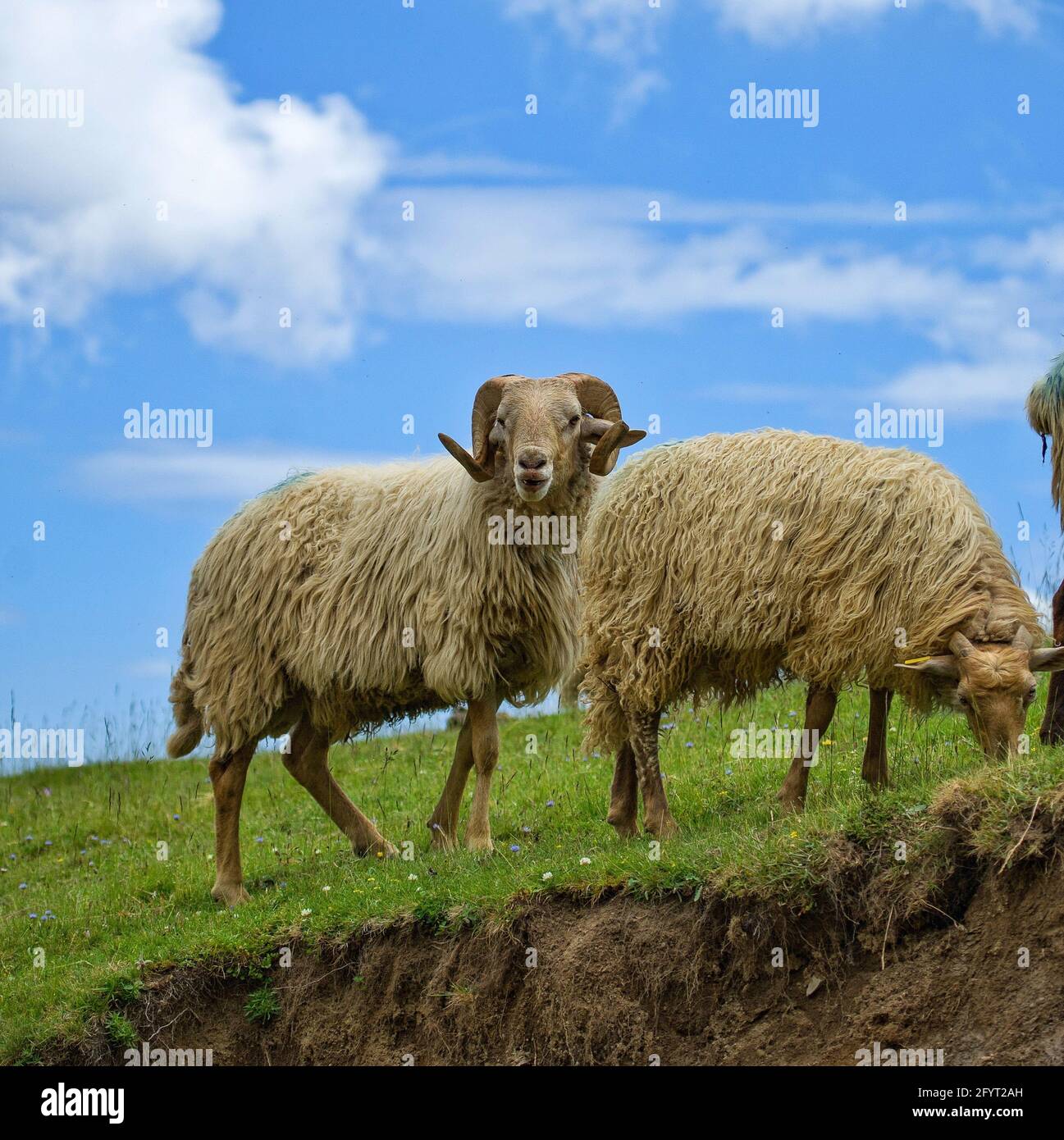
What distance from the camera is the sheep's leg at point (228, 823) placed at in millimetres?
10297

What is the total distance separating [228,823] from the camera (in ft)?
33.9

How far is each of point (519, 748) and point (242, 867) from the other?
3593 mm

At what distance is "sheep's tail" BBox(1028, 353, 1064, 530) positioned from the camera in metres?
8.39

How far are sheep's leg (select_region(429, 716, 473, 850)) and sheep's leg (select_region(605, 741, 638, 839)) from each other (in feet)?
4.49

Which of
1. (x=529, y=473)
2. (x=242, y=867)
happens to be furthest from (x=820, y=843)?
(x=242, y=867)

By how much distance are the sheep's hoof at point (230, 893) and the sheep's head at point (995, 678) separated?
539 cm

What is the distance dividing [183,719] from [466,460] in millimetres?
3461

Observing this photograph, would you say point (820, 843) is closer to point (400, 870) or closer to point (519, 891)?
point (519, 891)

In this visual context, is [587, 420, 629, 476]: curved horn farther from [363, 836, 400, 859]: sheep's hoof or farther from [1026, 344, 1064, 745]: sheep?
[363, 836, 400, 859]: sheep's hoof

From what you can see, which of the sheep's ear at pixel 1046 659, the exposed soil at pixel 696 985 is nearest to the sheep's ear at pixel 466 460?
the exposed soil at pixel 696 985

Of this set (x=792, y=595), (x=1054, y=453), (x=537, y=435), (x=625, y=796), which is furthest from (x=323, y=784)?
(x=1054, y=453)

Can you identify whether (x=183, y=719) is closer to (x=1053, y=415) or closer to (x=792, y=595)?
(x=792, y=595)

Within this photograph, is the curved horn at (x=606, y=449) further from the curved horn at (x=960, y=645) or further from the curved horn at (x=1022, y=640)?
the curved horn at (x=1022, y=640)

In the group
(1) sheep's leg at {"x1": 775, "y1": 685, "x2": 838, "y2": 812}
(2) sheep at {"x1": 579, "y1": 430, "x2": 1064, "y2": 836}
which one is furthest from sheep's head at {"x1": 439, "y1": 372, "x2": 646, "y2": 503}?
(1) sheep's leg at {"x1": 775, "y1": 685, "x2": 838, "y2": 812}
